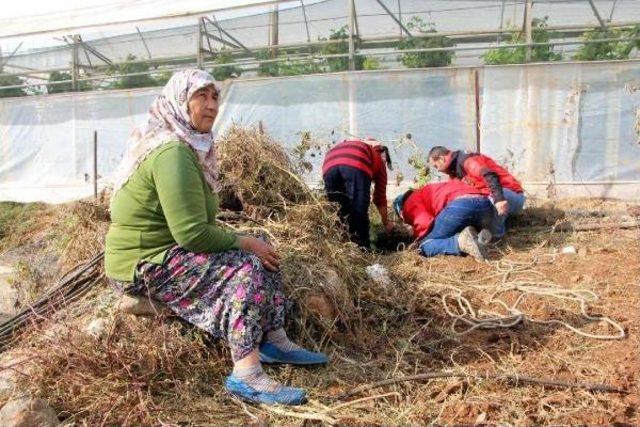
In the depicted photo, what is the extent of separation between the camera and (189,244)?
2645mm

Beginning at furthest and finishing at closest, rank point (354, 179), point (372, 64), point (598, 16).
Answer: point (372, 64) → point (598, 16) → point (354, 179)

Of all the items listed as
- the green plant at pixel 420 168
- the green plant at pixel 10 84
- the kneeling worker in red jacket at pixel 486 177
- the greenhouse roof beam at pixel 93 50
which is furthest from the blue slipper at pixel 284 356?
the green plant at pixel 10 84

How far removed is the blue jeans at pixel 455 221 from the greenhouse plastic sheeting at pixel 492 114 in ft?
10.7

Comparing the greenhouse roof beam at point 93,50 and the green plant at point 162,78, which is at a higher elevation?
the greenhouse roof beam at point 93,50

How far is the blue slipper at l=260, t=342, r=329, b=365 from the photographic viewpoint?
9.78ft

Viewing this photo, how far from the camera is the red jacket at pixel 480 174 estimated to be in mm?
5547

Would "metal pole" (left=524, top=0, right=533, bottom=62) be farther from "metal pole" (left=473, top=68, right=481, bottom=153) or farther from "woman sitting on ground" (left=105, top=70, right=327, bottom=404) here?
"woman sitting on ground" (left=105, top=70, right=327, bottom=404)

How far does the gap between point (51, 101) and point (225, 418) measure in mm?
10278

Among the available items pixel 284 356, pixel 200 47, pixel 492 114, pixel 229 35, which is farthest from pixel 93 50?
pixel 284 356

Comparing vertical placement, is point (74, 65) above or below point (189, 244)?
above

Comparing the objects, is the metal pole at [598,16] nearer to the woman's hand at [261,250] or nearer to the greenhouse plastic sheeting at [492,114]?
the greenhouse plastic sheeting at [492,114]

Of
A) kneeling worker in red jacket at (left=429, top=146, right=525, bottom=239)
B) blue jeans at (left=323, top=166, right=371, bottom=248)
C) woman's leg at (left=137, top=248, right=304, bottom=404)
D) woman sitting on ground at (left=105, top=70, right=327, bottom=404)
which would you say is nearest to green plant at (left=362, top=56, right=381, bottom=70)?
kneeling worker in red jacket at (left=429, top=146, right=525, bottom=239)

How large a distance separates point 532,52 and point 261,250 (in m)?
7.55

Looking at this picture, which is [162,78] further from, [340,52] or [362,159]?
[362,159]
